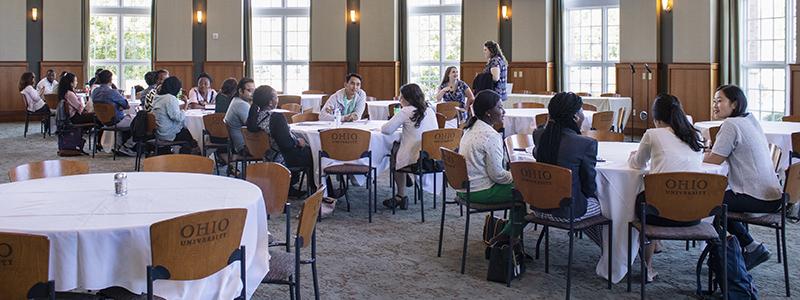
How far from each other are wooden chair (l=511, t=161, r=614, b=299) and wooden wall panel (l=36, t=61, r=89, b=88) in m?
14.2

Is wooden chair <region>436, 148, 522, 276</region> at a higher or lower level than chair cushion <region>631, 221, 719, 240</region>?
higher

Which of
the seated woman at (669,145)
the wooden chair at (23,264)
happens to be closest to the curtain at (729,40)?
the seated woman at (669,145)

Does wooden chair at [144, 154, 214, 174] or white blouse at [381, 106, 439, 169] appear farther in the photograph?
white blouse at [381, 106, 439, 169]

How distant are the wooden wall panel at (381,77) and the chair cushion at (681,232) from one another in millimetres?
11642

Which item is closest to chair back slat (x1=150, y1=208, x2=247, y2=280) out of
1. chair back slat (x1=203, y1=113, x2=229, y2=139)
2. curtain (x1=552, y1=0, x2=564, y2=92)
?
chair back slat (x1=203, y1=113, x2=229, y2=139)

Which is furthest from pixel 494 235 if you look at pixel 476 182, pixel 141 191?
pixel 141 191

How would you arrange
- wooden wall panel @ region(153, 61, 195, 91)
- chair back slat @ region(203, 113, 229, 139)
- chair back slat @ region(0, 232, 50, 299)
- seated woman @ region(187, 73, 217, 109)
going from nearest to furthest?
1. chair back slat @ region(0, 232, 50, 299)
2. chair back slat @ region(203, 113, 229, 139)
3. seated woman @ region(187, 73, 217, 109)
4. wooden wall panel @ region(153, 61, 195, 91)

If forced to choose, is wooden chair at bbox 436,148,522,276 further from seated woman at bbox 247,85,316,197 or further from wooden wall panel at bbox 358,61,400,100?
wooden wall panel at bbox 358,61,400,100

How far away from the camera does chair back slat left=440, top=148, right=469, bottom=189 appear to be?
16.8 feet

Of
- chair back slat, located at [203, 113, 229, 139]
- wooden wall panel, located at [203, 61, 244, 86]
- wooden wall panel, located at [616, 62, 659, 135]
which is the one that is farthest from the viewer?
wooden wall panel, located at [203, 61, 244, 86]

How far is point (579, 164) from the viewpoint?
469 cm

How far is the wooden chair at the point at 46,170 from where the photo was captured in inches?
181

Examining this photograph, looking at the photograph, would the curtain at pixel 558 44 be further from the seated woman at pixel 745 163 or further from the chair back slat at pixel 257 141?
the seated woman at pixel 745 163

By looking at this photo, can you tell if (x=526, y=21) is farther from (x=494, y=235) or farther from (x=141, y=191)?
(x=141, y=191)
